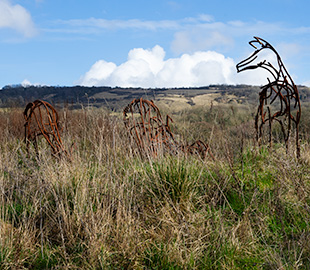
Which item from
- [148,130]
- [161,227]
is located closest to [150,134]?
[148,130]

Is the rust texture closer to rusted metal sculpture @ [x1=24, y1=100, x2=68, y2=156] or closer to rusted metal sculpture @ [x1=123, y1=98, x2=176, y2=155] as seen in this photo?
rusted metal sculpture @ [x1=123, y1=98, x2=176, y2=155]

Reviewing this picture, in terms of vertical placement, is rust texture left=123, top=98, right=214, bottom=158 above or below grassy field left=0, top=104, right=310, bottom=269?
above

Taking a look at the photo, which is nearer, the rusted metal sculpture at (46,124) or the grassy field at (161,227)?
the grassy field at (161,227)

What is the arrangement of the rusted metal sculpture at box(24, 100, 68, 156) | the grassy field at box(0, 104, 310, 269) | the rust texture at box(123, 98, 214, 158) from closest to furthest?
the grassy field at box(0, 104, 310, 269) < the rust texture at box(123, 98, 214, 158) < the rusted metal sculpture at box(24, 100, 68, 156)

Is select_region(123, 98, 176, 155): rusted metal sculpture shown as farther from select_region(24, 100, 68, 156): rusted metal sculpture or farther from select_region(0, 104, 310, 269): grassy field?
select_region(24, 100, 68, 156): rusted metal sculpture

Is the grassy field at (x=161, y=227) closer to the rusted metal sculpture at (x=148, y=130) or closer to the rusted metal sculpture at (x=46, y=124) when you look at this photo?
the rusted metal sculpture at (x=148, y=130)

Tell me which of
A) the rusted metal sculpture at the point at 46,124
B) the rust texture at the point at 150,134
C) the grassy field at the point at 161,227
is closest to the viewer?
the grassy field at the point at 161,227

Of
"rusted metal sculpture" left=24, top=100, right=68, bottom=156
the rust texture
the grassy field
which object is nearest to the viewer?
the grassy field

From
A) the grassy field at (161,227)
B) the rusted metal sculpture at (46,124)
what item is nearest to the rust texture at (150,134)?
the grassy field at (161,227)

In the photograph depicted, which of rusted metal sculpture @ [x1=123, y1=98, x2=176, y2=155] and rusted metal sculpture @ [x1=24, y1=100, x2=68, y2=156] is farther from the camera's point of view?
rusted metal sculpture @ [x1=24, y1=100, x2=68, y2=156]

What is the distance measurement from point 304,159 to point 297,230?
1747 mm

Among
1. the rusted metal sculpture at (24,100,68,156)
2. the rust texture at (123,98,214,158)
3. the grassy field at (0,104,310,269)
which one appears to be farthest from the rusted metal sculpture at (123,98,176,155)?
the rusted metal sculpture at (24,100,68,156)

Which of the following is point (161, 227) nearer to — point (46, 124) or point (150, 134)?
point (150, 134)

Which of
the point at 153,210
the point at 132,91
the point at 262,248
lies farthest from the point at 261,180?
the point at 132,91
